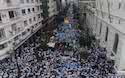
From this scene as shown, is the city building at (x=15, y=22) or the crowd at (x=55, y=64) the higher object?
the city building at (x=15, y=22)

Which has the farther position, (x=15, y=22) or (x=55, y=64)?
(x=15, y=22)

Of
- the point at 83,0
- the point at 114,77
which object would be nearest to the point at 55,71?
the point at 114,77

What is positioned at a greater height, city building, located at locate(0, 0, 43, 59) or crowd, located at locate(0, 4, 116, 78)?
city building, located at locate(0, 0, 43, 59)

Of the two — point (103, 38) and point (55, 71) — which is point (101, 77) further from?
point (103, 38)

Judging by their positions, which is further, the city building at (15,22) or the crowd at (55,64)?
the city building at (15,22)

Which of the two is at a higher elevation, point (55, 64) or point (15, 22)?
point (15, 22)
